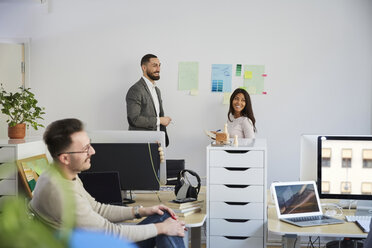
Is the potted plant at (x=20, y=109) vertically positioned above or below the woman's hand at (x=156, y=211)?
above

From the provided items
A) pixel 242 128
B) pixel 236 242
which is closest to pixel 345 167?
pixel 236 242

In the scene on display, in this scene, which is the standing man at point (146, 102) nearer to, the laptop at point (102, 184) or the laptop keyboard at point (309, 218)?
the laptop at point (102, 184)

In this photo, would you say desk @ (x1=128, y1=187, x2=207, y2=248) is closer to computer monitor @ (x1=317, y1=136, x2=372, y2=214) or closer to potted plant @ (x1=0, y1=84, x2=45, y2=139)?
computer monitor @ (x1=317, y1=136, x2=372, y2=214)

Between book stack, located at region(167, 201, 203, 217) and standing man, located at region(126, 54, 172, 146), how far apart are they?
2.06 meters

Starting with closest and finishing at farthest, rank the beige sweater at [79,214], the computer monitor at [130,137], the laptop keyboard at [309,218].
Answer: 1. the beige sweater at [79,214]
2. the laptop keyboard at [309,218]
3. the computer monitor at [130,137]

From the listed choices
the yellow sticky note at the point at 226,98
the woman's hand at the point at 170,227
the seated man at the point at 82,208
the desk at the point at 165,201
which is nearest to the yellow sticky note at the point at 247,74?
the yellow sticky note at the point at 226,98

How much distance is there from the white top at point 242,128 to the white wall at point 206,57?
0.34 meters

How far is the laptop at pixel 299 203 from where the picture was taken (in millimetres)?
2582

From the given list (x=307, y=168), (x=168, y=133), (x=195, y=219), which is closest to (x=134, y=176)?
(x=195, y=219)

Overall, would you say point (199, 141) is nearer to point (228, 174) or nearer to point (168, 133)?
point (168, 133)

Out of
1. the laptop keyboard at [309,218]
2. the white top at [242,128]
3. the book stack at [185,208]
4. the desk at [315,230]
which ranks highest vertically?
the white top at [242,128]

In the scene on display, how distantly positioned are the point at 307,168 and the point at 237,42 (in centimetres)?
244

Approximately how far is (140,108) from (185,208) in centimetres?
226

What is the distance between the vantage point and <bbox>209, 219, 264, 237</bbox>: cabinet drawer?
9.00 feet
